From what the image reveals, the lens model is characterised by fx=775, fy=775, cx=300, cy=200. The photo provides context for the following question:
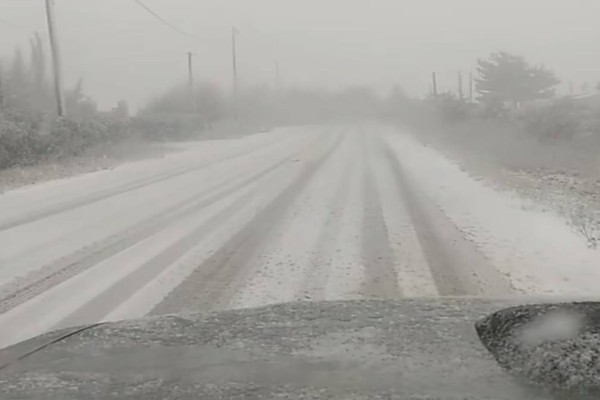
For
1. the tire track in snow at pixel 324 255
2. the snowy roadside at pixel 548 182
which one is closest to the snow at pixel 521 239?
the snowy roadside at pixel 548 182

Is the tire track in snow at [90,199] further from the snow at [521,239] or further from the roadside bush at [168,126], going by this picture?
the roadside bush at [168,126]

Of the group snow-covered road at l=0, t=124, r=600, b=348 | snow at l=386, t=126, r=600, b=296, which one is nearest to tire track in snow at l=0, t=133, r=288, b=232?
snow-covered road at l=0, t=124, r=600, b=348

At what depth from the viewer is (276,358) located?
3.23m

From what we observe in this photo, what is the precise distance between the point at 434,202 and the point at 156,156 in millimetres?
22143

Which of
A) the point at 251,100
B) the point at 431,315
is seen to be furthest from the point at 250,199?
the point at 251,100

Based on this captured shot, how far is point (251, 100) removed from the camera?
96.9 m

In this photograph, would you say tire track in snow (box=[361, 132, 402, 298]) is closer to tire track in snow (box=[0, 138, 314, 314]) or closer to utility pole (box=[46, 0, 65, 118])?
tire track in snow (box=[0, 138, 314, 314])

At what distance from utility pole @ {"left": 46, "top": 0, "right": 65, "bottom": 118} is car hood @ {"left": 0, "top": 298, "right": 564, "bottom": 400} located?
95.2ft

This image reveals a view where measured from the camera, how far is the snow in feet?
26.5

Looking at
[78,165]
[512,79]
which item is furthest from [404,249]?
[512,79]

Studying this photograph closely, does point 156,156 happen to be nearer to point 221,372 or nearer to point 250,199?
point 250,199

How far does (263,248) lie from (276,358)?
280 inches

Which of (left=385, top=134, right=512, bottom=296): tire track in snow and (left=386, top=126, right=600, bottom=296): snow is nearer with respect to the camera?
(left=385, top=134, right=512, bottom=296): tire track in snow

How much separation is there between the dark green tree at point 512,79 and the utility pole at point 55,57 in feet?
211
